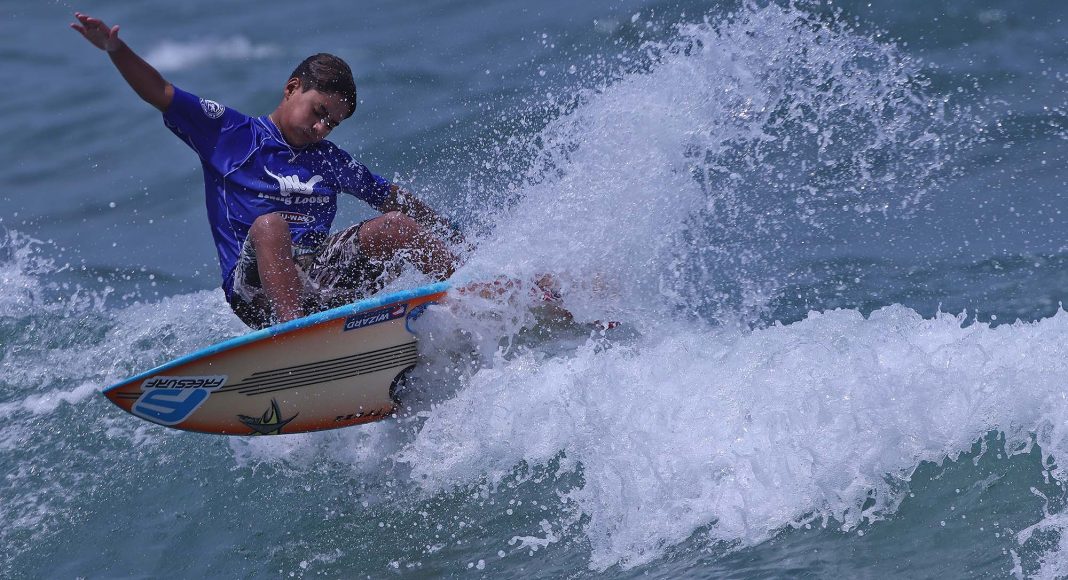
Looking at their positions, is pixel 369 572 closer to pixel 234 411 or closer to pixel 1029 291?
pixel 234 411

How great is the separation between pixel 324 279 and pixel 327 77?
33.9 inches

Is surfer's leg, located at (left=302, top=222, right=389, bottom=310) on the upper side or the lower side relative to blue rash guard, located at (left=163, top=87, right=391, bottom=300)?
lower

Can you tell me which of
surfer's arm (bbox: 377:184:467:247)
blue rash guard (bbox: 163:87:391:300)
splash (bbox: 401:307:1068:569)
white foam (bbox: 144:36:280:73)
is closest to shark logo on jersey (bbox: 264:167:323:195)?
blue rash guard (bbox: 163:87:391:300)

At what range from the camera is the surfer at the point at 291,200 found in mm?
4840

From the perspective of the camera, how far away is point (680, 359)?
507 centimetres

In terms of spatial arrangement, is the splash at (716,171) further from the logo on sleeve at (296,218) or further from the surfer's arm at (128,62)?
the surfer's arm at (128,62)

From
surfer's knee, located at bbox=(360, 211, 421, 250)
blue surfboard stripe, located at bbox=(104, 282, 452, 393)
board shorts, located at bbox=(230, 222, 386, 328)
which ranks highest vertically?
surfer's knee, located at bbox=(360, 211, 421, 250)

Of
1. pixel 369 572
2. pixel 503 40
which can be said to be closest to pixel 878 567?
pixel 369 572

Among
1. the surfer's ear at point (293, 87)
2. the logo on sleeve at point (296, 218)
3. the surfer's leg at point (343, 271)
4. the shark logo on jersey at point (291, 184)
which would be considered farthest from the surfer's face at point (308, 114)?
the surfer's leg at point (343, 271)

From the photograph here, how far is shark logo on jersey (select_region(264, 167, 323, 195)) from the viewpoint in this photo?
493cm

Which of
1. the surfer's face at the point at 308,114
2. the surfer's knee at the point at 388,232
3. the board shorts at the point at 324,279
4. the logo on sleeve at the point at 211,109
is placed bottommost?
the board shorts at the point at 324,279

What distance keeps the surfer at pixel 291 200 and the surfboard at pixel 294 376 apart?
0.18 m

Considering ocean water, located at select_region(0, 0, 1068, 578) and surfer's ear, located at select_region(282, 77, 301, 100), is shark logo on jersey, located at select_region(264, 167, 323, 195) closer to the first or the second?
surfer's ear, located at select_region(282, 77, 301, 100)

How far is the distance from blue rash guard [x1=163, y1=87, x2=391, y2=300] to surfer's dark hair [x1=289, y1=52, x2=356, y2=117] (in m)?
0.26
